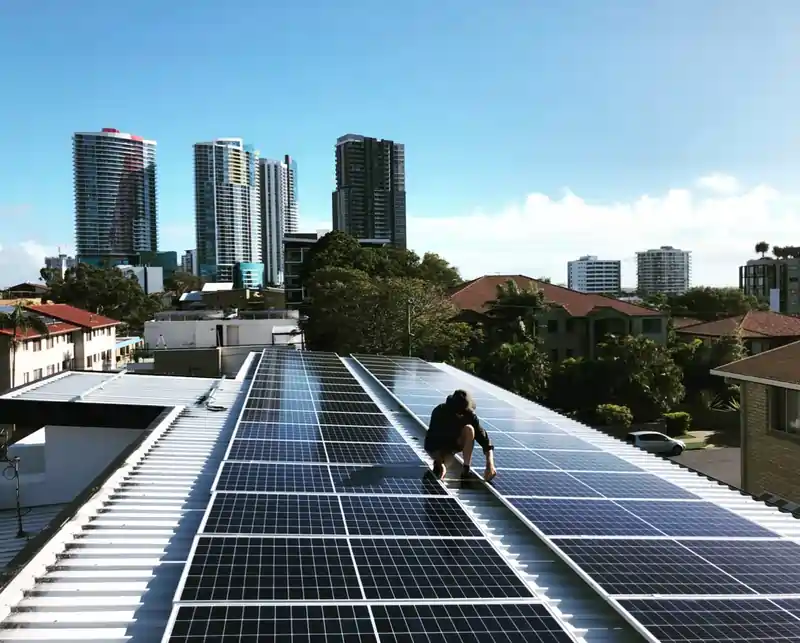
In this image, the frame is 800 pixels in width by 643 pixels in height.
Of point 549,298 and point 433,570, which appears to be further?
point 549,298

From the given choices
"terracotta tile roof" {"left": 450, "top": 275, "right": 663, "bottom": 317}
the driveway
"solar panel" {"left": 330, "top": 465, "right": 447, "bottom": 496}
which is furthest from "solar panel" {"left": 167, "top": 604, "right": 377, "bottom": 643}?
"terracotta tile roof" {"left": 450, "top": 275, "right": 663, "bottom": 317}

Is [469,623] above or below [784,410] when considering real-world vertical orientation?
above

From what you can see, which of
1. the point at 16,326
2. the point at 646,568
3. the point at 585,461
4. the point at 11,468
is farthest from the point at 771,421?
the point at 16,326

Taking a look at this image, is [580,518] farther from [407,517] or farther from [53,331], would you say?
[53,331]

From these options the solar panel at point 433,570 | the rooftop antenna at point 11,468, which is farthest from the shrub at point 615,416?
the solar panel at point 433,570

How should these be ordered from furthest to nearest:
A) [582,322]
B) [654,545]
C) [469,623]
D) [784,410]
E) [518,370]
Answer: [582,322], [518,370], [784,410], [654,545], [469,623]

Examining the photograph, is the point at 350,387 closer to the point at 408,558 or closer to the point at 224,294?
the point at 408,558
